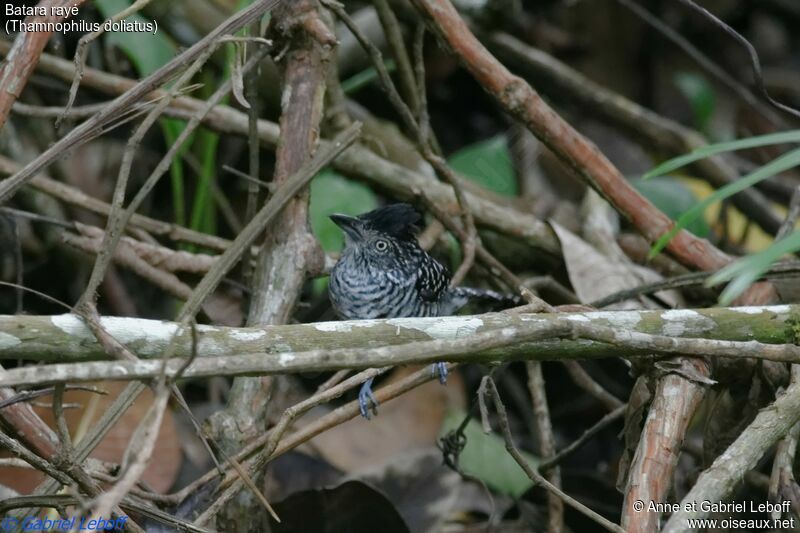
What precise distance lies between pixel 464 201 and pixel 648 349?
1.62 m

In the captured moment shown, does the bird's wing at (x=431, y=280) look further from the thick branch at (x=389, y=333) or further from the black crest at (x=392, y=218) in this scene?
the thick branch at (x=389, y=333)

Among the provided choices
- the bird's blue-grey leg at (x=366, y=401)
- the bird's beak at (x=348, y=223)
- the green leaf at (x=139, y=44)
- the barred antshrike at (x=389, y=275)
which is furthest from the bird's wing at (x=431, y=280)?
the green leaf at (x=139, y=44)

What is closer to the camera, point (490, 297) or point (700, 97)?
point (490, 297)

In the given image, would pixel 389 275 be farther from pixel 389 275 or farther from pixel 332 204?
pixel 332 204

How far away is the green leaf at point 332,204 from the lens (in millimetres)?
4363

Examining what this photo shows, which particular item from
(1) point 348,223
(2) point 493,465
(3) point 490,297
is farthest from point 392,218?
(2) point 493,465

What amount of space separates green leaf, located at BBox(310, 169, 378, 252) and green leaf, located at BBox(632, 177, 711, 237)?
1.53 m

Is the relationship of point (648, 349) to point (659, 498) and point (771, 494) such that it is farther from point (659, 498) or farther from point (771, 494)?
point (771, 494)

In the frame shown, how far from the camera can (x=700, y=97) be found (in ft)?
Result: 20.4

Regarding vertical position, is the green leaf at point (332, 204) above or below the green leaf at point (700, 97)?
below

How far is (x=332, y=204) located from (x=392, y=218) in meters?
0.58

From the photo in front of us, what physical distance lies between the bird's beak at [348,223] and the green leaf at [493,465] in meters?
1.05

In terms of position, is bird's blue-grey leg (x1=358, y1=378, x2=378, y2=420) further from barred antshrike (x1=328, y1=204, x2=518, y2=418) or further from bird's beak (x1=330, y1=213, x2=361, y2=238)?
bird's beak (x1=330, y1=213, x2=361, y2=238)

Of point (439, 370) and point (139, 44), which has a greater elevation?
point (139, 44)
